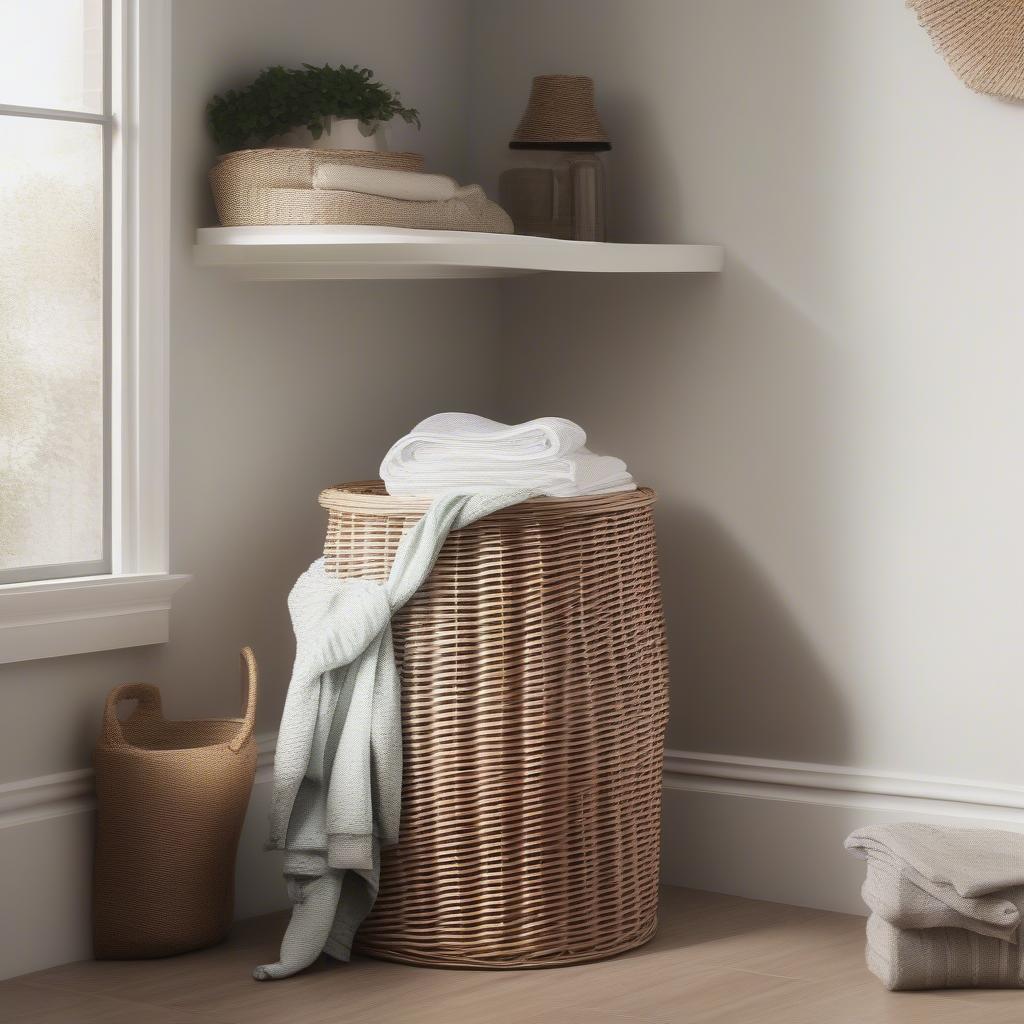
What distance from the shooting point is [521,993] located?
6.70ft

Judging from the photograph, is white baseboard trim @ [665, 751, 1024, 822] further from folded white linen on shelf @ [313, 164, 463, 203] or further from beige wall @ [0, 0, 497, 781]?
folded white linen on shelf @ [313, 164, 463, 203]

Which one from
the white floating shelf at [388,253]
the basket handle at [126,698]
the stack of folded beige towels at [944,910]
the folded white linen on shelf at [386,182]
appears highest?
the folded white linen on shelf at [386,182]

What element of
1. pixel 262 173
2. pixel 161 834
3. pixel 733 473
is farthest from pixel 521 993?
pixel 262 173

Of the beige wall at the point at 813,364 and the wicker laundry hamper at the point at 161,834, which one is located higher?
the beige wall at the point at 813,364

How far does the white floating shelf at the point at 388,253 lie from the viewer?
Answer: 217cm

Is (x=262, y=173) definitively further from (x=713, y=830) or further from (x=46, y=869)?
(x=713, y=830)

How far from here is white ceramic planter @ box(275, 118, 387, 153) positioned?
2.25 m

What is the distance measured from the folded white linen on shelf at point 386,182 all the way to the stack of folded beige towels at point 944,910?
104 cm

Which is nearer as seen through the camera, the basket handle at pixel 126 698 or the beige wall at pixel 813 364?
the basket handle at pixel 126 698

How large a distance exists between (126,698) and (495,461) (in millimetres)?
578

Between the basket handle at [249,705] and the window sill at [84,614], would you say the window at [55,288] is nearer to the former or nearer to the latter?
the window sill at [84,614]

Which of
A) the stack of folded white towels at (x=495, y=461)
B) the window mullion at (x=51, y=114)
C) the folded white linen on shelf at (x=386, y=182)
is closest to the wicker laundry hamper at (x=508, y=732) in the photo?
the stack of folded white towels at (x=495, y=461)

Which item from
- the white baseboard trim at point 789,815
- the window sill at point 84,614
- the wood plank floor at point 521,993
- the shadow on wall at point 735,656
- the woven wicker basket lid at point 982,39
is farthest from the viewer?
the shadow on wall at point 735,656

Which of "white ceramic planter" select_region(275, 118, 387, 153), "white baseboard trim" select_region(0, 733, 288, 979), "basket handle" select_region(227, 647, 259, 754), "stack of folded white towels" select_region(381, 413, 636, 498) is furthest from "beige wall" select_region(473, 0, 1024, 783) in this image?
"white baseboard trim" select_region(0, 733, 288, 979)
